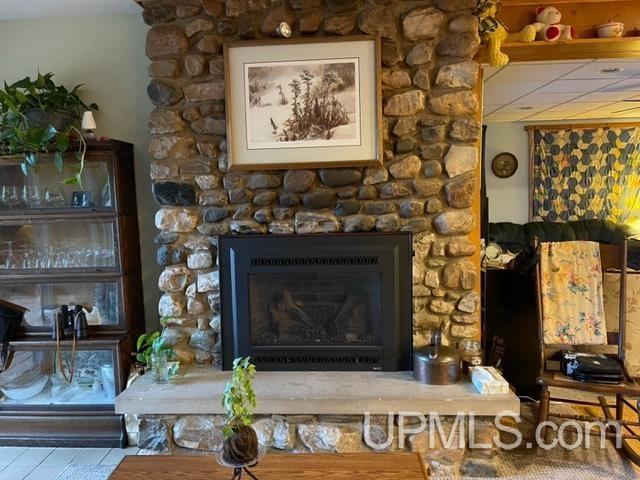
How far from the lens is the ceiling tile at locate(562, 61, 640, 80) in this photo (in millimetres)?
2967

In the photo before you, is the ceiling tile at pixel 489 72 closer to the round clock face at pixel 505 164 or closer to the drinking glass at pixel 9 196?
the round clock face at pixel 505 164

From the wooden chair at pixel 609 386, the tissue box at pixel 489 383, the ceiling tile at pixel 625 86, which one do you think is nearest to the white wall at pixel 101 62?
the tissue box at pixel 489 383

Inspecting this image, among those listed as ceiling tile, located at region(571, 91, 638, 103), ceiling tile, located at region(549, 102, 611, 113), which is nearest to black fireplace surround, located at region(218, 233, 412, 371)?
ceiling tile, located at region(571, 91, 638, 103)

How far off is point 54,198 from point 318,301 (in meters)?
1.74

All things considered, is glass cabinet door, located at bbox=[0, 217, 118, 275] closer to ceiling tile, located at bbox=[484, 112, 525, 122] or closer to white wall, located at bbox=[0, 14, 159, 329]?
white wall, located at bbox=[0, 14, 159, 329]

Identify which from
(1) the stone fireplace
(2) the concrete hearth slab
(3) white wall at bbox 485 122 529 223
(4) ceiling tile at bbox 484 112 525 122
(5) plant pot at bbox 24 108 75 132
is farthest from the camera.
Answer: (3) white wall at bbox 485 122 529 223

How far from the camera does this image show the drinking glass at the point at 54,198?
2.74 meters

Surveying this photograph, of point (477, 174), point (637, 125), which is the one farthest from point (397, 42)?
point (637, 125)

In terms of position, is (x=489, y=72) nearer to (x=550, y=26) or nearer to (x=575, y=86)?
(x=550, y=26)

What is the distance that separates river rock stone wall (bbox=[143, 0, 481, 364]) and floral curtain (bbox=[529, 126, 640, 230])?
3748 mm

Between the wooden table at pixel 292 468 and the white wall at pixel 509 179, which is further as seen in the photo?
the white wall at pixel 509 179

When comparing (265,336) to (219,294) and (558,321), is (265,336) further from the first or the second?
(558,321)

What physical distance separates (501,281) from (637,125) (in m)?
4.11

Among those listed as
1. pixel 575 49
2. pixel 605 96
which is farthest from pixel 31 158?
pixel 605 96
